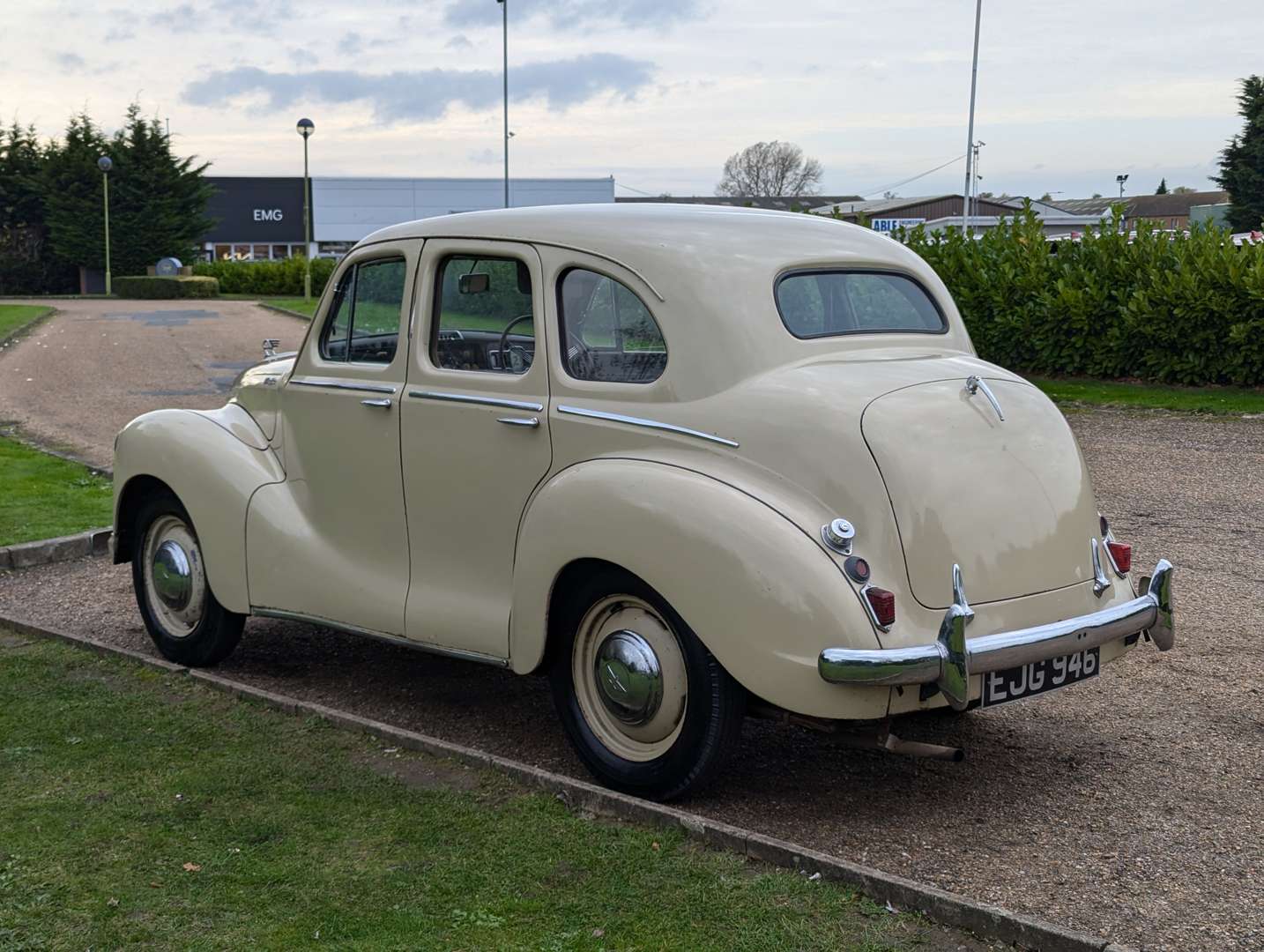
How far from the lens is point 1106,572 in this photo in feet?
15.6

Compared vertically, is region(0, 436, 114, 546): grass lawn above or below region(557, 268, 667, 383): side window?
below

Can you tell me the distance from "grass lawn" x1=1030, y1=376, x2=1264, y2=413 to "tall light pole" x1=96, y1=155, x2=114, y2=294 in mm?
35465

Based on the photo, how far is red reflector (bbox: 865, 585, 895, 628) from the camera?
4.09 m

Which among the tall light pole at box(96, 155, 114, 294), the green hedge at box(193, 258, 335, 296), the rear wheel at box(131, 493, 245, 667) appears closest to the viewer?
the rear wheel at box(131, 493, 245, 667)

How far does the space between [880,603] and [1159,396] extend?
1312 cm

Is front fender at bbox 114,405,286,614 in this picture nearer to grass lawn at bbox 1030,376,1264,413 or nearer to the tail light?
the tail light

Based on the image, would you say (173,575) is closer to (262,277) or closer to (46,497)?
(46,497)

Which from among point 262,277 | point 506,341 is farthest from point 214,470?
point 262,277

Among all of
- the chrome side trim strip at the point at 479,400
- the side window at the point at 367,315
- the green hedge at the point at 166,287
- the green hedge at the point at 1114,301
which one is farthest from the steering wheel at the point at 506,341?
the green hedge at the point at 166,287

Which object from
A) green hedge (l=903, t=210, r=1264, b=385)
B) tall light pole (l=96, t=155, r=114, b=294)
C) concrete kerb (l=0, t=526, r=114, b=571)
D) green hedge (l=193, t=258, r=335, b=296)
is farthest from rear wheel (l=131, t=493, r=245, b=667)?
tall light pole (l=96, t=155, r=114, b=294)

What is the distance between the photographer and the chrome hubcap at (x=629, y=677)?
4484mm

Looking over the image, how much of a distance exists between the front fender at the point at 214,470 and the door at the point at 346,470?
0.28 ft

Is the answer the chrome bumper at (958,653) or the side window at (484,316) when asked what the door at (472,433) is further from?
the chrome bumper at (958,653)

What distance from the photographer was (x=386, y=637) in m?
5.42
